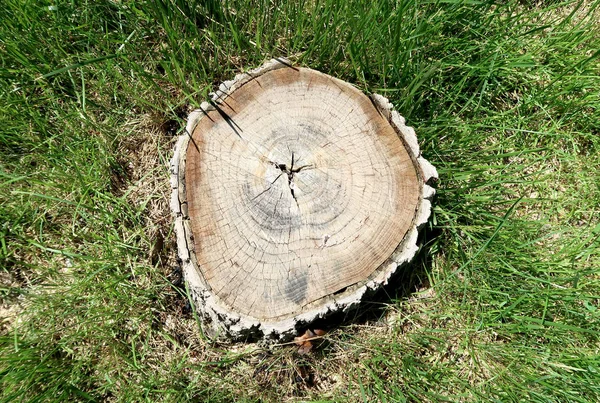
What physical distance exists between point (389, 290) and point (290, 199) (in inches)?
27.9

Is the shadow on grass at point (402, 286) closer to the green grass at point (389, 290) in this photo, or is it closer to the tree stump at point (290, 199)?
the green grass at point (389, 290)

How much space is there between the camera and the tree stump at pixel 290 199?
1.64 meters

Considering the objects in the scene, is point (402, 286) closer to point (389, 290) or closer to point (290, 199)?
point (389, 290)

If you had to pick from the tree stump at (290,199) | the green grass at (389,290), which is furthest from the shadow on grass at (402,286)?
the tree stump at (290,199)

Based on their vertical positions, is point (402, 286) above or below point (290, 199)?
below

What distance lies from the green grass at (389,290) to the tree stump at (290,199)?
0.30 m

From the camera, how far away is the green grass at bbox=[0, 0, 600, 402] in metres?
1.89

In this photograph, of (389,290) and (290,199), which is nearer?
(290,199)

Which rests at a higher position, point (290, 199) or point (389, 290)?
point (290, 199)

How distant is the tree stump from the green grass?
304 millimetres

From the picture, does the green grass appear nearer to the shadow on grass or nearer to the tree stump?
the shadow on grass

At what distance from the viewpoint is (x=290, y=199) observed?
169 cm

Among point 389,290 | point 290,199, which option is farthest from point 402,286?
point 290,199

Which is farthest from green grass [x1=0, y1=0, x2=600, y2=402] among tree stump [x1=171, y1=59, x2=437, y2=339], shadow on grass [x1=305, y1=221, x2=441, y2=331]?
tree stump [x1=171, y1=59, x2=437, y2=339]
